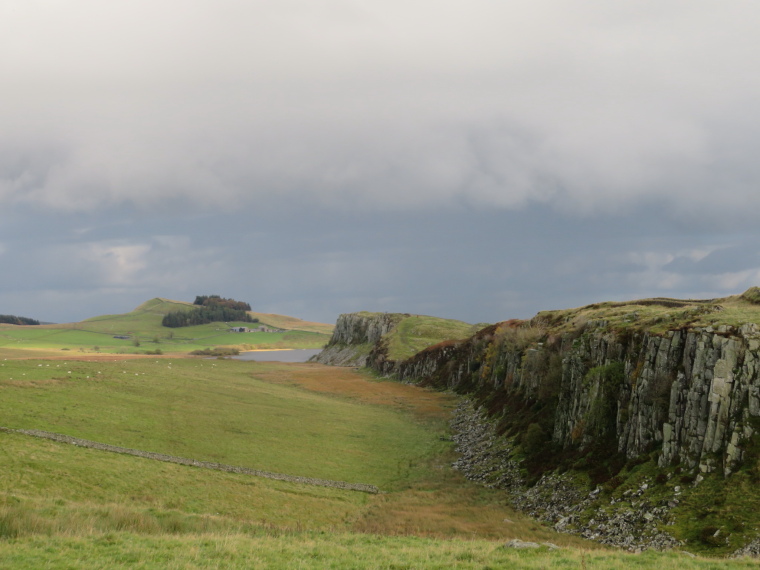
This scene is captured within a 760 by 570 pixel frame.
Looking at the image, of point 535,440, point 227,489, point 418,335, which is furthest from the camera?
point 418,335

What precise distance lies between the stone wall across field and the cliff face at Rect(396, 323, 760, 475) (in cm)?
2071

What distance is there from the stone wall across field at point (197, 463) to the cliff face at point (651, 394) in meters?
20.7

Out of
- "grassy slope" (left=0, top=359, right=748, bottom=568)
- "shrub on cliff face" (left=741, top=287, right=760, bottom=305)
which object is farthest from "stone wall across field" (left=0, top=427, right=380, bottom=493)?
"shrub on cliff face" (left=741, top=287, right=760, bottom=305)

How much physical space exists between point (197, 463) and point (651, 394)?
39397 mm

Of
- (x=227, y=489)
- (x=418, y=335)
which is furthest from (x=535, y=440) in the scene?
(x=418, y=335)

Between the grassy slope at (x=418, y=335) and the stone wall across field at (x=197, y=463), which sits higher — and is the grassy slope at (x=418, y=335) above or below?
above

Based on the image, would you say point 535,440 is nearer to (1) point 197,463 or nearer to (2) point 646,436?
(2) point 646,436

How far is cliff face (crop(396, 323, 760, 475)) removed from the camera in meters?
33.2

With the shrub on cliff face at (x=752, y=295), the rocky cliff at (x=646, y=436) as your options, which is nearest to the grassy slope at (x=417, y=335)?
the rocky cliff at (x=646, y=436)

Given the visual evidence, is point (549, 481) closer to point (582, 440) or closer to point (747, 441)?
point (582, 440)

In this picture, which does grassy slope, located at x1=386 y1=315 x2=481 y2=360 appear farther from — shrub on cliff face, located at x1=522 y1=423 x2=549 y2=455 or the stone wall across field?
the stone wall across field

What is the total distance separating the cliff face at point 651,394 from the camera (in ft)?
109

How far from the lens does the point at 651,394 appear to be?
126 ft

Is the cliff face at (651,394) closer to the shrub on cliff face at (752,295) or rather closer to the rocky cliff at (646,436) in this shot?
the rocky cliff at (646,436)
